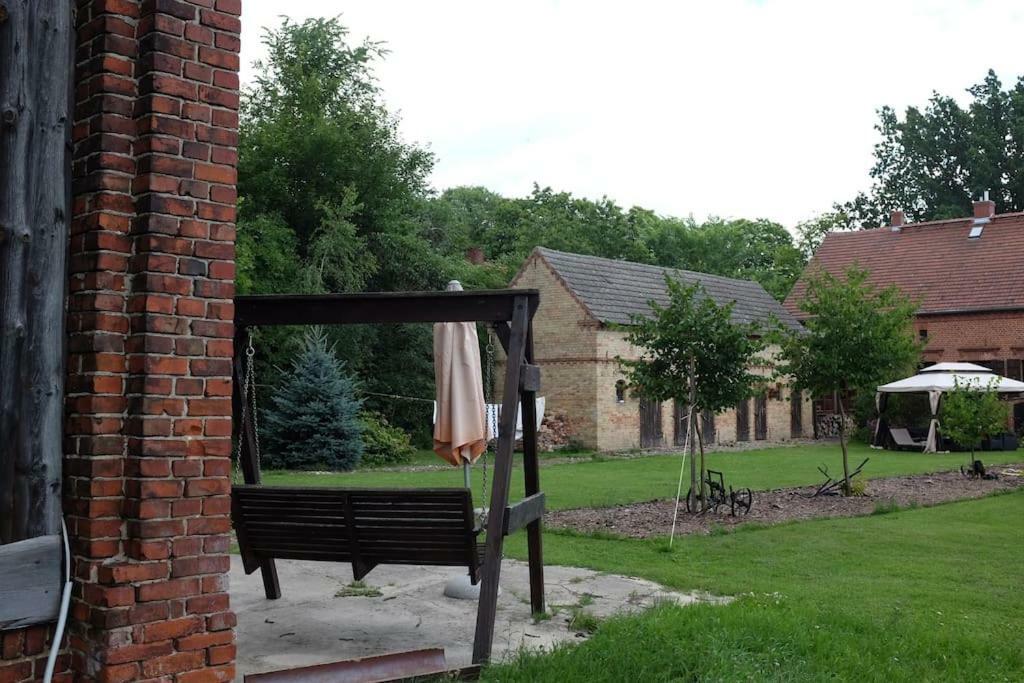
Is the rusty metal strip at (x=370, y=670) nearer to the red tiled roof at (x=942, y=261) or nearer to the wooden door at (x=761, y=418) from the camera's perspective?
the wooden door at (x=761, y=418)

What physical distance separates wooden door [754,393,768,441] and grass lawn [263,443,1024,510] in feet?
20.7

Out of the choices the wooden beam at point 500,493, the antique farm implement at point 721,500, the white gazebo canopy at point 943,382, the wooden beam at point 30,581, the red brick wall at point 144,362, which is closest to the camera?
the wooden beam at point 30,581

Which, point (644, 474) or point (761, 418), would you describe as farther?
point (761, 418)

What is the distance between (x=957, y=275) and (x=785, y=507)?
26.8m

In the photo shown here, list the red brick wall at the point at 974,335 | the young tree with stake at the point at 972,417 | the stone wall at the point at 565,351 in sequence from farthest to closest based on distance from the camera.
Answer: the red brick wall at the point at 974,335, the stone wall at the point at 565,351, the young tree with stake at the point at 972,417

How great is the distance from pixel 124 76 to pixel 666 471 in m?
18.3

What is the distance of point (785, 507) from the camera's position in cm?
1477

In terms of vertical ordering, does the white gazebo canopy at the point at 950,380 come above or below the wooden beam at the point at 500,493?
above

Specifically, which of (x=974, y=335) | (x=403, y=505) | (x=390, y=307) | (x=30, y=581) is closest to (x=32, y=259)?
(x=30, y=581)

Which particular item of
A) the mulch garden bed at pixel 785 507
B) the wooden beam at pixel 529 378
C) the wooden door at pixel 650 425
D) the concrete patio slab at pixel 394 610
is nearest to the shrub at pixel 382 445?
the wooden door at pixel 650 425

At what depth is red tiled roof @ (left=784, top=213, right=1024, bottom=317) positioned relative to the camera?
36.4 metres

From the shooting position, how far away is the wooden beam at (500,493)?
588 centimetres

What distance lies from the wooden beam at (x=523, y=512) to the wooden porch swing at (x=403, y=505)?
11 mm

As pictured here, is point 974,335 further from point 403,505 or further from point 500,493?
point 403,505
